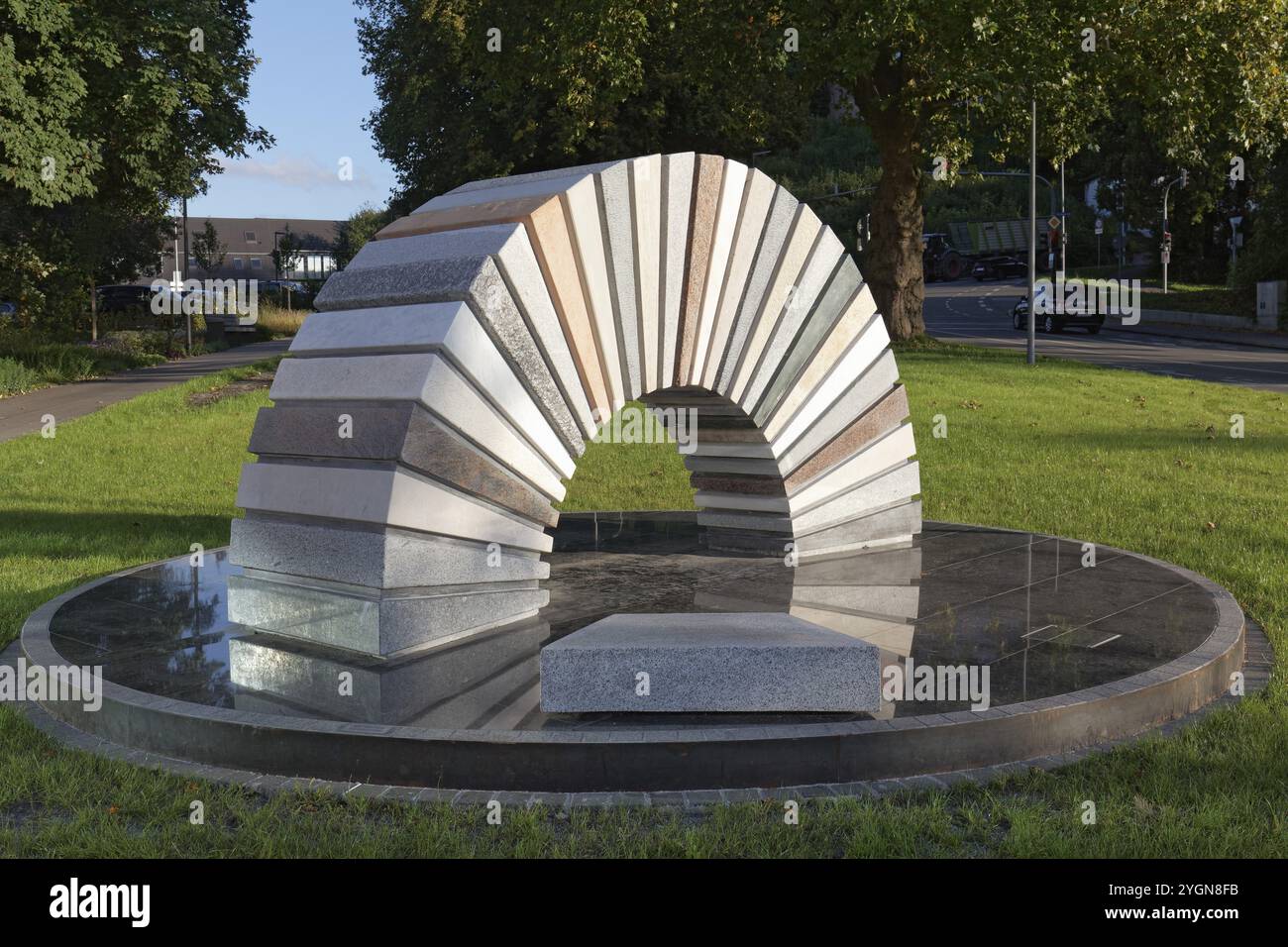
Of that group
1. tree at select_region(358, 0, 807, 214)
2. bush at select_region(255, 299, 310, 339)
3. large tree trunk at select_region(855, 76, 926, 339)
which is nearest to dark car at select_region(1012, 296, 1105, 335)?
tree at select_region(358, 0, 807, 214)

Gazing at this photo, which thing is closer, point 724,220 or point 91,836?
point 91,836

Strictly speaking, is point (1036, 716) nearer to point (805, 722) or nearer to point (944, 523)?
point (805, 722)

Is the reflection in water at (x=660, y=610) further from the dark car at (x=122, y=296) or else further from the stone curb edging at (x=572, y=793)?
the dark car at (x=122, y=296)

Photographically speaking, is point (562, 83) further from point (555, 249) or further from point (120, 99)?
point (555, 249)

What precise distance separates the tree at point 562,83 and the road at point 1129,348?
27.7 feet

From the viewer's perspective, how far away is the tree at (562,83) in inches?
939

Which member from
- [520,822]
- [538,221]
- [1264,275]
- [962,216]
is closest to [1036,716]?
[520,822]

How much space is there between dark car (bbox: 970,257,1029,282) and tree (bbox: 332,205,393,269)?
30051 millimetres

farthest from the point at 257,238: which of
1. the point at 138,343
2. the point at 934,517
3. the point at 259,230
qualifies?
the point at 934,517

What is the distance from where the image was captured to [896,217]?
26.2 meters

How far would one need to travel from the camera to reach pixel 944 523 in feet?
33.3
